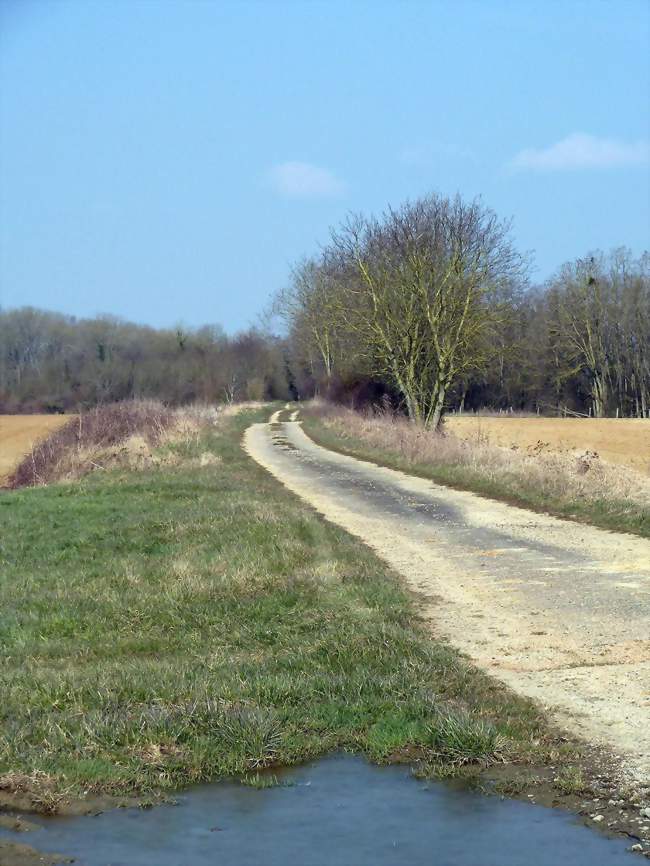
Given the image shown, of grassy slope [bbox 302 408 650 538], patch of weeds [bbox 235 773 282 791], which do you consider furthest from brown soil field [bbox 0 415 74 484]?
patch of weeds [bbox 235 773 282 791]

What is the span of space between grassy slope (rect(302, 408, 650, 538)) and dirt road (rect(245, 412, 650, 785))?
43cm

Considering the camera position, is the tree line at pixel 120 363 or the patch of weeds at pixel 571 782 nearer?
the patch of weeds at pixel 571 782

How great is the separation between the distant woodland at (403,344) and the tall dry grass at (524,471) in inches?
310

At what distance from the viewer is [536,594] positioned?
1049cm

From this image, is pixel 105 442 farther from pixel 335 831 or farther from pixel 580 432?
pixel 580 432

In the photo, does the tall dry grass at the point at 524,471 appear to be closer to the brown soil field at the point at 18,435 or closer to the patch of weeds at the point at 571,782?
the patch of weeds at the point at 571,782

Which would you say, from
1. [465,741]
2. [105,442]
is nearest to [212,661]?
[465,741]

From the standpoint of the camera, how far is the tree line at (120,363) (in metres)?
93.6

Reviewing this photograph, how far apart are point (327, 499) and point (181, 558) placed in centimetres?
747

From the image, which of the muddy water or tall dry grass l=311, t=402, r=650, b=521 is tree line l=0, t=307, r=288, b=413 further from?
the muddy water

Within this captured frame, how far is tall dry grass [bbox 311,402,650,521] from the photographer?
17.4 metres

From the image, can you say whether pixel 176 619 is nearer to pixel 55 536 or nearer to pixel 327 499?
pixel 55 536

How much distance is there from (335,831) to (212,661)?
10.7ft

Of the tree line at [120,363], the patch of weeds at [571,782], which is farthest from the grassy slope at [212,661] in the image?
the tree line at [120,363]
